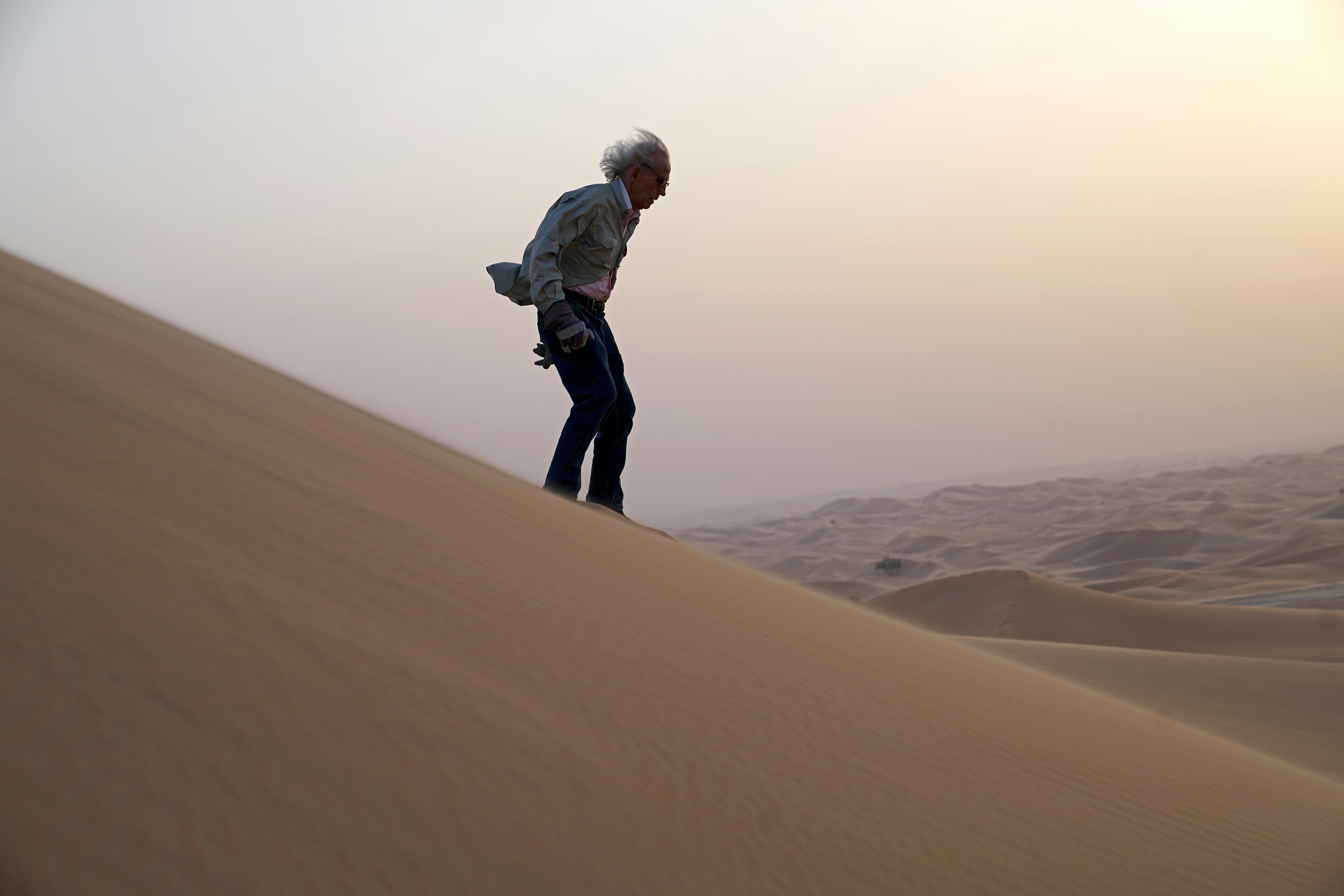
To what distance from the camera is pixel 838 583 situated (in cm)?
1288

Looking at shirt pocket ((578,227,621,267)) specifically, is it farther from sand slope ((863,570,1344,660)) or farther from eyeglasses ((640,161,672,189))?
sand slope ((863,570,1344,660))

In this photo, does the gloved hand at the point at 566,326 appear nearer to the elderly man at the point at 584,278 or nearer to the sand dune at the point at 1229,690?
the elderly man at the point at 584,278

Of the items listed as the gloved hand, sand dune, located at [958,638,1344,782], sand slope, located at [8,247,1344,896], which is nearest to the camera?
sand slope, located at [8,247,1344,896]

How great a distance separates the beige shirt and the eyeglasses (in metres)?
0.14

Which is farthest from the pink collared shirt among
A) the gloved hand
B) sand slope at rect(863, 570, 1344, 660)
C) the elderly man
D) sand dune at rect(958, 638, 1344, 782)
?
sand slope at rect(863, 570, 1344, 660)

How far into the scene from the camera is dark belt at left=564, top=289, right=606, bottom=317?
404 cm

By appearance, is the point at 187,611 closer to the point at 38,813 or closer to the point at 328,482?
the point at 38,813

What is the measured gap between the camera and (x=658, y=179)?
4.03 m

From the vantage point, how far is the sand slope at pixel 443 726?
68 cm

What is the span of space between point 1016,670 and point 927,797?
77.8 inches

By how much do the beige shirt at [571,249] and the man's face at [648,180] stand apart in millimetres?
47

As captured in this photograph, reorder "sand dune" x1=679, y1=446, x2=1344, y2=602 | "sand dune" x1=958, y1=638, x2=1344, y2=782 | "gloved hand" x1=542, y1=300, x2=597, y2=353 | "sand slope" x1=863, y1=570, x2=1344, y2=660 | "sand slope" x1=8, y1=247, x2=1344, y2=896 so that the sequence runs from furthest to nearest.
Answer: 1. "sand dune" x1=679, y1=446, x2=1344, y2=602
2. "sand slope" x1=863, y1=570, x2=1344, y2=660
3. "gloved hand" x1=542, y1=300, x2=597, y2=353
4. "sand dune" x1=958, y1=638, x2=1344, y2=782
5. "sand slope" x1=8, y1=247, x2=1344, y2=896

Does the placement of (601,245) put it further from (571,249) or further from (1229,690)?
(1229,690)

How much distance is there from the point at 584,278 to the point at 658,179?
0.59 meters
